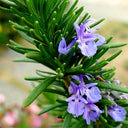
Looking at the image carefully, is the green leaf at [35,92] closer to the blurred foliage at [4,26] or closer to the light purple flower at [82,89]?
the light purple flower at [82,89]

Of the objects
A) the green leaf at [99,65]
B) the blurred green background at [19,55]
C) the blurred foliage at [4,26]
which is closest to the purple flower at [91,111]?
the green leaf at [99,65]

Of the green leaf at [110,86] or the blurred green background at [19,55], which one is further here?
the blurred green background at [19,55]

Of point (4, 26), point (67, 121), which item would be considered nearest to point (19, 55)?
point (4, 26)

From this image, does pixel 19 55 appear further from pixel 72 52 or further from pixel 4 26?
pixel 72 52

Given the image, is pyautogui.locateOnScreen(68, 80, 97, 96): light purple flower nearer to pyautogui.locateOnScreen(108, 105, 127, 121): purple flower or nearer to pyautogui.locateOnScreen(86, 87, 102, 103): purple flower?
pyautogui.locateOnScreen(86, 87, 102, 103): purple flower

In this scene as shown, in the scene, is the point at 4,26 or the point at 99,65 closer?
the point at 99,65

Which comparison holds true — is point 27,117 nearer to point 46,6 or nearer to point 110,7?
point 46,6

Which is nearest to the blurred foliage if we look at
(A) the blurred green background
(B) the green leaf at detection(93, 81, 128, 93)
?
(A) the blurred green background

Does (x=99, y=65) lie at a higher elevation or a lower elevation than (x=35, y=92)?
higher
